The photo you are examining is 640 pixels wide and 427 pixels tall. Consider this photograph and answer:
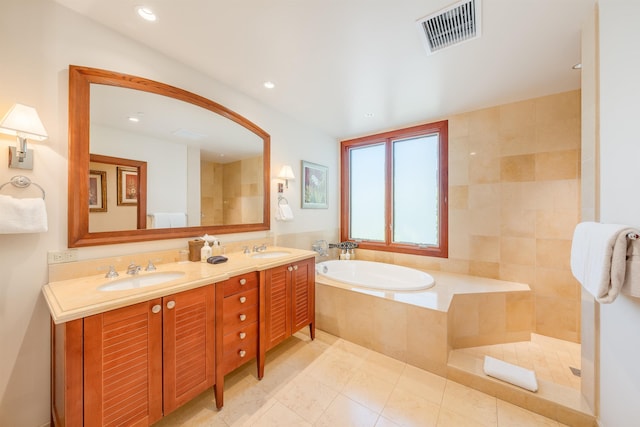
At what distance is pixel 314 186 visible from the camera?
331 cm

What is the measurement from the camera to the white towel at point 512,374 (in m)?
1.61

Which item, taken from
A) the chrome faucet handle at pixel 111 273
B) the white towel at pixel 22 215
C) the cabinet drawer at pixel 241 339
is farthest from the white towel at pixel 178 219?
the cabinet drawer at pixel 241 339

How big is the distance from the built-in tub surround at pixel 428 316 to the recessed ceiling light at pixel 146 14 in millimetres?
2496

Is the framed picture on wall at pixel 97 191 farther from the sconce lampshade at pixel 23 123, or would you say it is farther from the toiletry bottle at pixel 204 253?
the toiletry bottle at pixel 204 253

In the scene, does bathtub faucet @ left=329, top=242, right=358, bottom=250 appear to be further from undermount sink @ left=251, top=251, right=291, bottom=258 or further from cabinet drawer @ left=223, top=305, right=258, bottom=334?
cabinet drawer @ left=223, top=305, right=258, bottom=334

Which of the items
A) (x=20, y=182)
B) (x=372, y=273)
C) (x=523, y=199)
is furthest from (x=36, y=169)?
(x=523, y=199)

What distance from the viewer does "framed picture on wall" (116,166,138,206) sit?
5.16 feet

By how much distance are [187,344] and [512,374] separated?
7.34 ft

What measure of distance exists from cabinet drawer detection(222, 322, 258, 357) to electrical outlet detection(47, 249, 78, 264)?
1.02m

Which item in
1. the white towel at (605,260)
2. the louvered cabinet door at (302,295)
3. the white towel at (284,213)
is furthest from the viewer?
the white towel at (284,213)

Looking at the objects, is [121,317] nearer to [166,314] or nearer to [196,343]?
[166,314]

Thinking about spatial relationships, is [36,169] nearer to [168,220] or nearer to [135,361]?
[168,220]

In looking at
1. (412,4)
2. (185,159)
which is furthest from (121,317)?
(412,4)

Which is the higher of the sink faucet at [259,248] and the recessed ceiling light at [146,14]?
the recessed ceiling light at [146,14]
